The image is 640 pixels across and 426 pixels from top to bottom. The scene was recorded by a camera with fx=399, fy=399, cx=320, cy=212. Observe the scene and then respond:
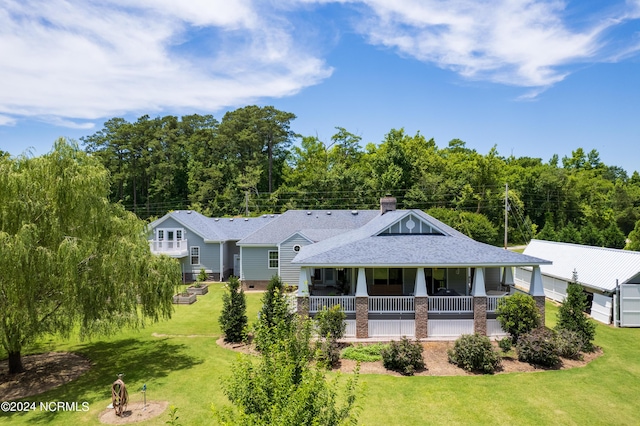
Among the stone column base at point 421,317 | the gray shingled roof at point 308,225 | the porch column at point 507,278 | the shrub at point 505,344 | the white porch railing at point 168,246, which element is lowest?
the shrub at point 505,344

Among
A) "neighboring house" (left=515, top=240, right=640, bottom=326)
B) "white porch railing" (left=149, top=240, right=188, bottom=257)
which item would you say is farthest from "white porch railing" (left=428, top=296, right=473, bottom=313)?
"white porch railing" (left=149, top=240, right=188, bottom=257)

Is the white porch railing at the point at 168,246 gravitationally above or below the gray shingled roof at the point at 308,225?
below

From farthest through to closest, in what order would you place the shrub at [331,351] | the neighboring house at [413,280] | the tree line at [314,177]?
the tree line at [314,177] → the neighboring house at [413,280] → the shrub at [331,351]

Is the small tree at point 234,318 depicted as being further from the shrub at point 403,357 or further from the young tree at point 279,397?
the young tree at point 279,397

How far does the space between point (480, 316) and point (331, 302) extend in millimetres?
6342

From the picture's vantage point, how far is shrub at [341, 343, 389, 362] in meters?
15.1

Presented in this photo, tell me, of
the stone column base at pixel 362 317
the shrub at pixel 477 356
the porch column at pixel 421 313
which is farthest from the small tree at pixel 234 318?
the shrub at pixel 477 356

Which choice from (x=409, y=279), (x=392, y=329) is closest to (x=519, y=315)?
(x=392, y=329)

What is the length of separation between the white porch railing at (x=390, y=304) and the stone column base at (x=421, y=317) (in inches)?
21.6

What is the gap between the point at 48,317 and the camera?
13.1m

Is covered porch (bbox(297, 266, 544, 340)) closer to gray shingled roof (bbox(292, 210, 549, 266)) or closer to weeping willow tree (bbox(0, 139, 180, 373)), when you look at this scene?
gray shingled roof (bbox(292, 210, 549, 266))

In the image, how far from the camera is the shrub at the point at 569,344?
15.0 metres

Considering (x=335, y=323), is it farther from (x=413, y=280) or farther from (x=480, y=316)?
(x=413, y=280)

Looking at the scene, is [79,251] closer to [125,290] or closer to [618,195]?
[125,290]
